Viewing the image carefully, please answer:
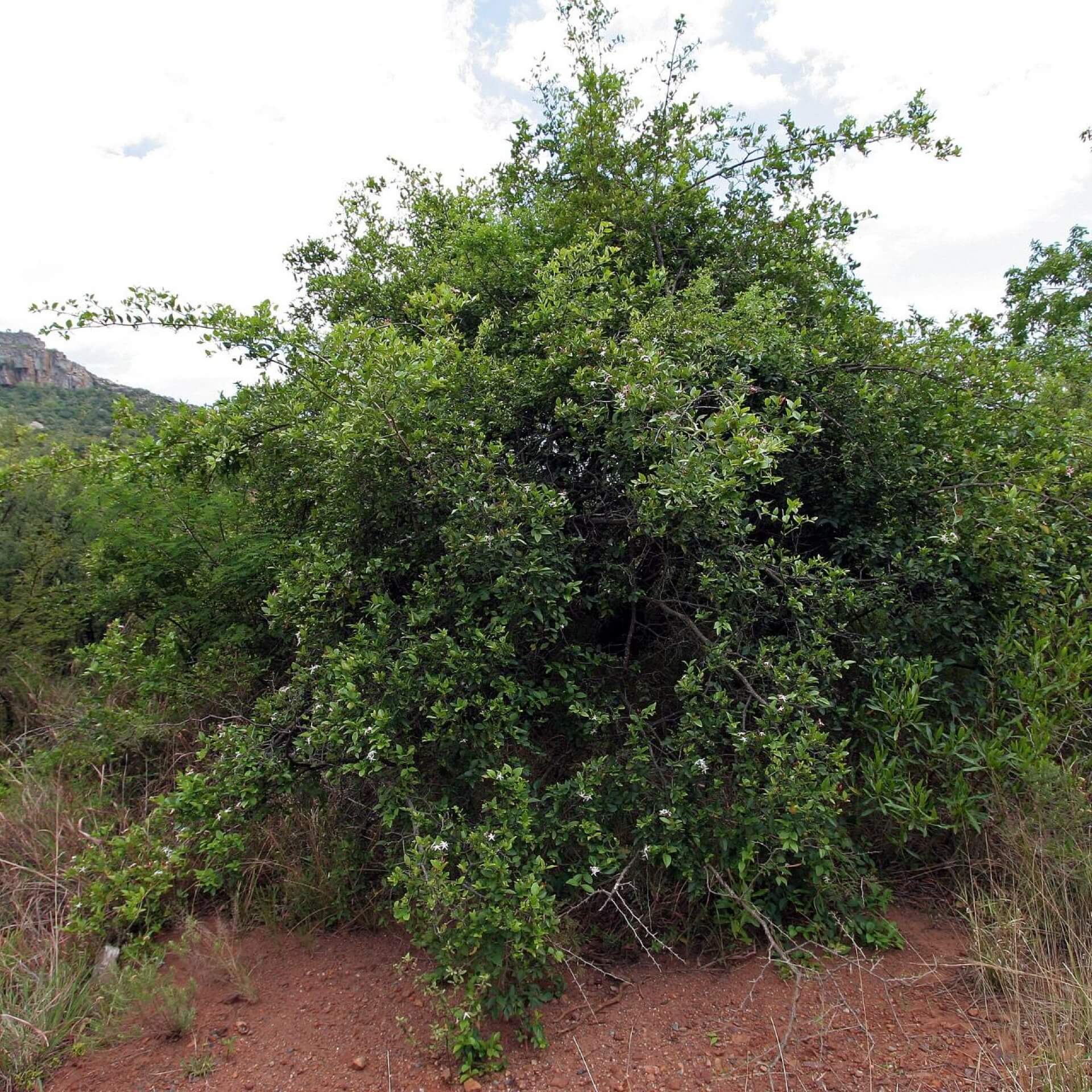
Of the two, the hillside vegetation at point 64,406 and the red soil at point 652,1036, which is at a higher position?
the hillside vegetation at point 64,406

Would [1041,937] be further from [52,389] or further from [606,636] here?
[52,389]

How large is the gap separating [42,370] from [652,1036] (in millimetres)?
31119

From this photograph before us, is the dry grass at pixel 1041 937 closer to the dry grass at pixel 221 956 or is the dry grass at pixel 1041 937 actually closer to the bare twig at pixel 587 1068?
the bare twig at pixel 587 1068

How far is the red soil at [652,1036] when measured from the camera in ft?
7.47

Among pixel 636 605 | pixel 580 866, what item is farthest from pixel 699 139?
pixel 580 866

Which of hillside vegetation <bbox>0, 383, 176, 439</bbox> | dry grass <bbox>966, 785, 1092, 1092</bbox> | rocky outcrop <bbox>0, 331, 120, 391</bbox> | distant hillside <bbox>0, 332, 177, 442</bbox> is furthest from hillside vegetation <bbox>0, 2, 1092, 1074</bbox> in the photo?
rocky outcrop <bbox>0, 331, 120, 391</bbox>

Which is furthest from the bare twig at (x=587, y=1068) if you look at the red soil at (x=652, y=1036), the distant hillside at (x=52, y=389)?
the distant hillside at (x=52, y=389)

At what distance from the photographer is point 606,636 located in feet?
11.9

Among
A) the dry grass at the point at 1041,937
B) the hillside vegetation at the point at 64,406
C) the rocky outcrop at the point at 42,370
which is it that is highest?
the rocky outcrop at the point at 42,370

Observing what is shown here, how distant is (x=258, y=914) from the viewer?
3.32 m

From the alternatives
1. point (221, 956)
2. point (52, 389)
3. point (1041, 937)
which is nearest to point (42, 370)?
point (52, 389)

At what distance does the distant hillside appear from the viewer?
16.2 meters

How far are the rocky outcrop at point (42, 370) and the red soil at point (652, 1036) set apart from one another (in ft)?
84.3

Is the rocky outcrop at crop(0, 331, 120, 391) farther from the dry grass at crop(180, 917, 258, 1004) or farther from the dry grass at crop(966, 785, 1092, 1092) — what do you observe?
the dry grass at crop(966, 785, 1092, 1092)
